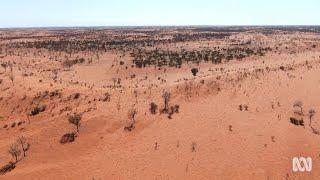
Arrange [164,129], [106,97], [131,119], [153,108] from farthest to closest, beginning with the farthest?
[106,97] < [153,108] < [131,119] < [164,129]

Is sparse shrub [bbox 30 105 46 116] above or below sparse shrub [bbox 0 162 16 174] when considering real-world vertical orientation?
above

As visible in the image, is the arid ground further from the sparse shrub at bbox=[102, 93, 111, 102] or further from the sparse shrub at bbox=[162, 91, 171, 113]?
the sparse shrub at bbox=[162, 91, 171, 113]


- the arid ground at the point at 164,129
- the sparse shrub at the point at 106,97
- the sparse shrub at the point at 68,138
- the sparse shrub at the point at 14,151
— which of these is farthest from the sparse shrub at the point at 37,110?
the sparse shrub at the point at 14,151

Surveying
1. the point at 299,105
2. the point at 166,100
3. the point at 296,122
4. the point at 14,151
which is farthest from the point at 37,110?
the point at 299,105

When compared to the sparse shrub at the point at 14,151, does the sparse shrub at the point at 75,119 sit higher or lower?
higher

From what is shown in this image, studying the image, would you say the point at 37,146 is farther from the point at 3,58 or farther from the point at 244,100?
the point at 3,58

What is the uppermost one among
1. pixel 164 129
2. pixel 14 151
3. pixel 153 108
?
pixel 153 108

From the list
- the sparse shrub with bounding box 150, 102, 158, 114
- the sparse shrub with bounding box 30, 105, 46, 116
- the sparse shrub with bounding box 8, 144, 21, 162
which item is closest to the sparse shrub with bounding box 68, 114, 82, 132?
the sparse shrub with bounding box 8, 144, 21, 162

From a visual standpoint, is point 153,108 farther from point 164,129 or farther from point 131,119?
point 164,129

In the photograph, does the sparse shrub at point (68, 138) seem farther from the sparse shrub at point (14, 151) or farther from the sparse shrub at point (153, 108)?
the sparse shrub at point (153, 108)
